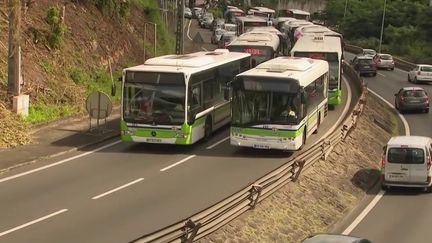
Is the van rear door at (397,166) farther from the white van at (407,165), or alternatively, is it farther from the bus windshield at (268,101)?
the bus windshield at (268,101)

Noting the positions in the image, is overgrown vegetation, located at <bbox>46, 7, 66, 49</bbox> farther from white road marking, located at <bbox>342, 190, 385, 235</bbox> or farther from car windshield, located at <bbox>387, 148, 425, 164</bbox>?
white road marking, located at <bbox>342, 190, 385, 235</bbox>

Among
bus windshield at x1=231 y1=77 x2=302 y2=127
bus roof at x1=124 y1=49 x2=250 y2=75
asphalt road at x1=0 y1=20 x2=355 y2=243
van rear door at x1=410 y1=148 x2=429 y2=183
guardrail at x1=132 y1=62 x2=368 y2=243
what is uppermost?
bus roof at x1=124 y1=49 x2=250 y2=75

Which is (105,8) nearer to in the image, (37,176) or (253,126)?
(253,126)

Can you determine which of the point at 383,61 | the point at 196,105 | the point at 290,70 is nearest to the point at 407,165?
the point at 290,70

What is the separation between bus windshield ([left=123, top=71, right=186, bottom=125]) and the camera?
22688 mm

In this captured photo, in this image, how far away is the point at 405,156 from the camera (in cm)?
2478

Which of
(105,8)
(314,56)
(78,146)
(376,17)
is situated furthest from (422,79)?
(376,17)

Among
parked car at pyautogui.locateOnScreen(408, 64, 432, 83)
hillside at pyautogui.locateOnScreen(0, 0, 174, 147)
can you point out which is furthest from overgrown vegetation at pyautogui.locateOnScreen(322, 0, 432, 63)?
hillside at pyautogui.locateOnScreen(0, 0, 174, 147)

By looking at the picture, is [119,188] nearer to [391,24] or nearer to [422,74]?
[422,74]

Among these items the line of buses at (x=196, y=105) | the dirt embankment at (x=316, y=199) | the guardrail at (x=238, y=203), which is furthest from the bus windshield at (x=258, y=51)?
the line of buses at (x=196, y=105)

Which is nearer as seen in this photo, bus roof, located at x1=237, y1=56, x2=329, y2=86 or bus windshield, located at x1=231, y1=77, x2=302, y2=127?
bus windshield, located at x1=231, y1=77, x2=302, y2=127

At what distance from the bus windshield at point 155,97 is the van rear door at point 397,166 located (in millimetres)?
7465

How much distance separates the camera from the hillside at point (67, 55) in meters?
26.5

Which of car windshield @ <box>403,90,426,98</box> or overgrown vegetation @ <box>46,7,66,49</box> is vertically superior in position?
overgrown vegetation @ <box>46,7,66,49</box>
